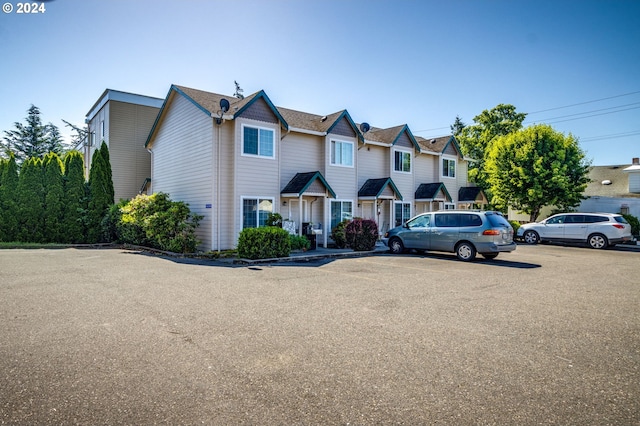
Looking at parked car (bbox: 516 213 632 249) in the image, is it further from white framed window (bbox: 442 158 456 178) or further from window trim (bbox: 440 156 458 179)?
white framed window (bbox: 442 158 456 178)

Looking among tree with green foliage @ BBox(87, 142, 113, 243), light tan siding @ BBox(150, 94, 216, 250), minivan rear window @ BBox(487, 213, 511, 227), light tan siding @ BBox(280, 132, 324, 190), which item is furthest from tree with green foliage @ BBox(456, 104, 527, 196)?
tree with green foliage @ BBox(87, 142, 113, 243)

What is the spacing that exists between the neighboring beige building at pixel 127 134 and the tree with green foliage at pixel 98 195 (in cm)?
279

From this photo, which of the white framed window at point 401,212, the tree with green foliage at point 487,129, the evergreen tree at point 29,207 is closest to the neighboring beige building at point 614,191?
the tree with green foliage at point 487,129

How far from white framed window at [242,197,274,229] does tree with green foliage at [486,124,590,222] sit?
1730 centimetres

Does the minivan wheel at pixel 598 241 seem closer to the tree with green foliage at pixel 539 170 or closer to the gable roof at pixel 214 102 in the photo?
the tree with green foliage at pixel 539 170

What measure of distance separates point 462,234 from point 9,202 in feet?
72.0

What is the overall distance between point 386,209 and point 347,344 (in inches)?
720

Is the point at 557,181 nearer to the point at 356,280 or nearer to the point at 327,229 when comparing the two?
the point at 327,229

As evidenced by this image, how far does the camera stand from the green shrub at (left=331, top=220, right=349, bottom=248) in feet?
56.6

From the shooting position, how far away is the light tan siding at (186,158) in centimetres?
1590

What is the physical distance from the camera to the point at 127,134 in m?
24.4

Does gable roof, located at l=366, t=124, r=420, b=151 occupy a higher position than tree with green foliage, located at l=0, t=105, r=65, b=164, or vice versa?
tree with green foliage, located at l=0, t=105, r=65, b=164

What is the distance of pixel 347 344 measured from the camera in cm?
476

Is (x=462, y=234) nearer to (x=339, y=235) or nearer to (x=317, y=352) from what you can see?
(x=339, y=235)
